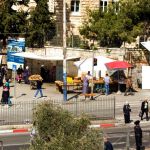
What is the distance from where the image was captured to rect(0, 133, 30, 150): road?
2600 centimetres

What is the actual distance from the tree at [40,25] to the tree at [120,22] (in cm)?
383

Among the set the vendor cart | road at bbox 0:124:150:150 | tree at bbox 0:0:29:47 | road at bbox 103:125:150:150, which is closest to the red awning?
the vendor cart

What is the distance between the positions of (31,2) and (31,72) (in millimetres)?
9172

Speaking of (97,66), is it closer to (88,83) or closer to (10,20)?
(88,83)

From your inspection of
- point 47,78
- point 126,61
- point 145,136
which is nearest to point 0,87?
point 47,78

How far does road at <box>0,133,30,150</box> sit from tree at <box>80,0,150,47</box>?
18958 millimetres

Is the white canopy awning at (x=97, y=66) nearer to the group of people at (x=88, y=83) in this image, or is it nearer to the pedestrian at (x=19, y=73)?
the group of people at (x=88, y=83)

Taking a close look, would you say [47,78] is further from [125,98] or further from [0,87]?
[125,98]

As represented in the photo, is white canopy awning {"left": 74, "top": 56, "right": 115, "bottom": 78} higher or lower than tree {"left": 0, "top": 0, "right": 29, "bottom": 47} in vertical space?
lower

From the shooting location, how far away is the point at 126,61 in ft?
145

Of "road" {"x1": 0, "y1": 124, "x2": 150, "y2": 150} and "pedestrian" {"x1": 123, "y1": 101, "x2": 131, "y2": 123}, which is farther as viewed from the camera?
"pedestrian" {"x1": 123, "y1": 101, "x2": 131, "y2": 123}

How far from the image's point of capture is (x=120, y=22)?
47062 millimetres

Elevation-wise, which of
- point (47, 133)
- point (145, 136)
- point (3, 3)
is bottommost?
point (145, 136)

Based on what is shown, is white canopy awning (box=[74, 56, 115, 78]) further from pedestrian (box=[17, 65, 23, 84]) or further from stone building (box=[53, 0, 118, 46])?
stone building (box=[53, 0, 118, 46])
